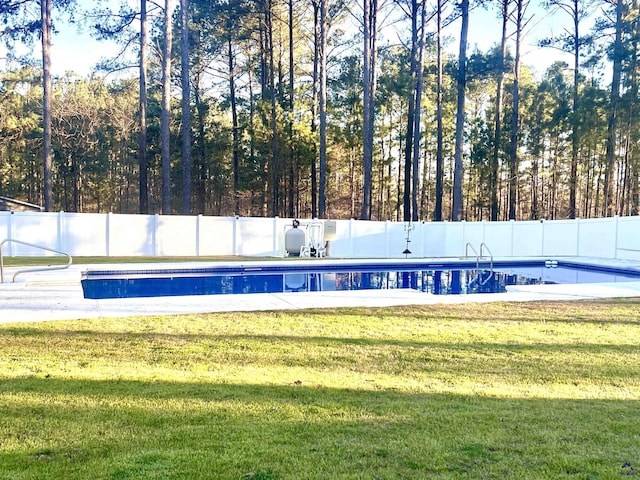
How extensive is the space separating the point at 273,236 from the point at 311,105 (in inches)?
390

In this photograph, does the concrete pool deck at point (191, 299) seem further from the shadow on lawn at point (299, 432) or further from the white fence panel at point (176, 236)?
the white fence panel at point (176, 236)

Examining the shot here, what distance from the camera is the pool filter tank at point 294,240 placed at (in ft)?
49.2

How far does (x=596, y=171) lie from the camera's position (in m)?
29.2

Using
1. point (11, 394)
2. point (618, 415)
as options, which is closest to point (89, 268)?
point (11, 394)

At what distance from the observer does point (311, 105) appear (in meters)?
23.8

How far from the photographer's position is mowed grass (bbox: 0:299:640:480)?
7.68 ft

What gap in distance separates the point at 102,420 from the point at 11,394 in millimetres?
882

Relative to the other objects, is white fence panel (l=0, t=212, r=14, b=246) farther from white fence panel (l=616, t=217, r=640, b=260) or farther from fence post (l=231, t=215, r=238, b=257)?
white fence panel (l=616, t=217, r=640, b=260)

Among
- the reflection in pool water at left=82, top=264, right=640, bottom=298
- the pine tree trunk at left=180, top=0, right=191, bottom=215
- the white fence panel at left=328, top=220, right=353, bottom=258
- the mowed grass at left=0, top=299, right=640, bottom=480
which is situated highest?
the pine tree trunk at left=180, top=0, right=191, bottom=215

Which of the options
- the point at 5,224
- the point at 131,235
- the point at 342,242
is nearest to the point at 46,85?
the point at 5,224

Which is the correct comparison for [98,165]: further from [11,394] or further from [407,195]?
[11,394]

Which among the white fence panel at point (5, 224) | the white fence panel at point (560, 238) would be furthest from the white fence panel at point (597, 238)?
the white fence panel at point (5, 224)

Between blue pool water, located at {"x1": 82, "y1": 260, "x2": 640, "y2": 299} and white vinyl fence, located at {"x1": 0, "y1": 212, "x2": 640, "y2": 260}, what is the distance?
7.08 ft

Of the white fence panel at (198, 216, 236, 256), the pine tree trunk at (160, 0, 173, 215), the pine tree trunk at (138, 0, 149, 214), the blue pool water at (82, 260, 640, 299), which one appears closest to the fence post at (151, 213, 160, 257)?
the white fence panel at (198, 216, 236, 256)
